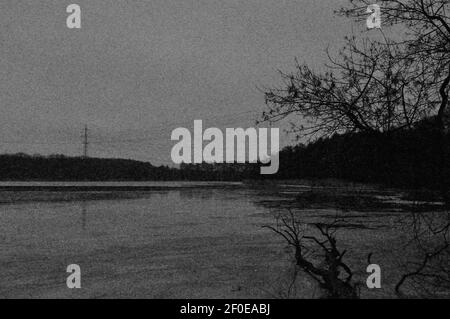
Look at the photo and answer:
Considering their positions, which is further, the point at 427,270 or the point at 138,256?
the point at 138,256

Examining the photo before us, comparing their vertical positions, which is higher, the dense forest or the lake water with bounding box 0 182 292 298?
the dense forest

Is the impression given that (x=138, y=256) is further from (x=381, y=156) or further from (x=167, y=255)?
(x=381, y=156)

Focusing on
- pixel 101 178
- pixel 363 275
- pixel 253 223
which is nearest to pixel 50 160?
pixel 101 178

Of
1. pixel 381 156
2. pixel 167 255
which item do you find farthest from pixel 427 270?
pixel 167 255

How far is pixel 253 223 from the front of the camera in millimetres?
14938

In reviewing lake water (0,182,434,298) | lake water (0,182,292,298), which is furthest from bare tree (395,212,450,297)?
lake water (0,182,292,298)

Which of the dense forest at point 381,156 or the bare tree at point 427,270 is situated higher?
the dense forest at point 381,156

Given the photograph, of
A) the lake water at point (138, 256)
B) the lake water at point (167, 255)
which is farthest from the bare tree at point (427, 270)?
the lake water at point (138, 256)

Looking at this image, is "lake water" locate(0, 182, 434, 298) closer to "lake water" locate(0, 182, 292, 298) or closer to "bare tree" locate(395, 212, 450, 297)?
"lake water" locate(0, 182, 292, 298)

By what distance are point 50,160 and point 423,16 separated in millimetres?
84843

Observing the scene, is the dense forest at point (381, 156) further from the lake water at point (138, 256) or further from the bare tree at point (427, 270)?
the lake water at point (138, 256)

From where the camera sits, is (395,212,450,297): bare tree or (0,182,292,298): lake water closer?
(395,212,450,297): bare tree

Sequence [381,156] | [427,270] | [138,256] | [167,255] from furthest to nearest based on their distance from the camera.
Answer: [167,255], [138,256], [427,270], [381,156]
